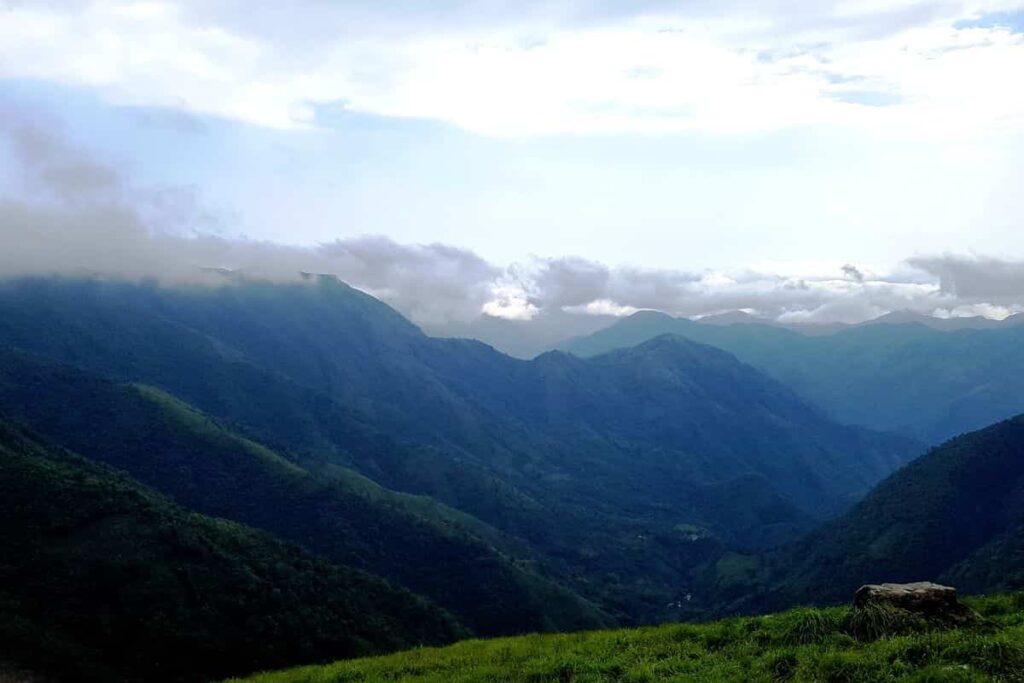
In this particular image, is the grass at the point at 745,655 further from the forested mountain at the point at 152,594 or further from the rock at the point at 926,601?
the forested mountain at the point at 152,594

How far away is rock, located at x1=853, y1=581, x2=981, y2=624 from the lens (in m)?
19.1

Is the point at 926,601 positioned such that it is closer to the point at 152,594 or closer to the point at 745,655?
the point at 745,655

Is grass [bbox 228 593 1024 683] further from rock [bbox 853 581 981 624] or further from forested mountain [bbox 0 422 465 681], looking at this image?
forested mountain [bbox 0 422 465 681]

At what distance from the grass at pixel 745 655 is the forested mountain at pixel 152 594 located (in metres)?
68.0

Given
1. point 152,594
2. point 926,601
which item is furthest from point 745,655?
point 152,594

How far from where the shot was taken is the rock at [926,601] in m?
19.1

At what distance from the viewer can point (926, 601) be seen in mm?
19422

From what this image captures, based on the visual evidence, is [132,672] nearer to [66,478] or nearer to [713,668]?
[66,478]

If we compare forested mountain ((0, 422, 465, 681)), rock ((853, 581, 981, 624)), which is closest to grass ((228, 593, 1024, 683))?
rock ((853, 581, 981, 624))

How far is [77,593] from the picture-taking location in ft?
328

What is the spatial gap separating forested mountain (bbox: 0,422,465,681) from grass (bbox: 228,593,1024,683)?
223 ft

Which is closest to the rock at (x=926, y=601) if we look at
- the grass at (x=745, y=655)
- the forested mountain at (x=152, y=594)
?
the grass at (x=745, y=655)

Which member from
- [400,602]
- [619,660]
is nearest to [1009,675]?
[619,660]

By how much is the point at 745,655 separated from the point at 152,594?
108375mm
